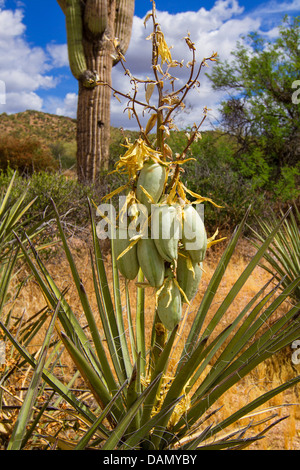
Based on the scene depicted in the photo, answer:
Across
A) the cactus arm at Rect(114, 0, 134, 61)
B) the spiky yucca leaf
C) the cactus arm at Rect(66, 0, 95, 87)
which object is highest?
the cactus arm at Rect(114, 0, 134, 61)

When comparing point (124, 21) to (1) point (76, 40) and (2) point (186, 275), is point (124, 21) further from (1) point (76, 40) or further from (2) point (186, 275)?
(2) point (186, 275)

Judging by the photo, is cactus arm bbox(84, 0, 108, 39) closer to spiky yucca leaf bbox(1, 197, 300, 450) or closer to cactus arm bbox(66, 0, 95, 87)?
cactus arm bbox(66, 0, 95, 87)

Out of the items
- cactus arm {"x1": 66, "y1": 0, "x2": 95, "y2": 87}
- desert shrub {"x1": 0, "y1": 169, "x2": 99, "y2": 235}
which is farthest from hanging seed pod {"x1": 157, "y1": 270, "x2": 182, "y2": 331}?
cactus arm {"x1": 66, "y1": 0, "x2": 95, "y2": 87}

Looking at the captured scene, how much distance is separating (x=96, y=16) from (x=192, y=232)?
6859 mm

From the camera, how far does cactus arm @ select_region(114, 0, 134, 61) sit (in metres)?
7.33

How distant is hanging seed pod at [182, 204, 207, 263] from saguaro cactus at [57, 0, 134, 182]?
5842 mm

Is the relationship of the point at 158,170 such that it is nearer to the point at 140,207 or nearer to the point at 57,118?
the point at 140,207

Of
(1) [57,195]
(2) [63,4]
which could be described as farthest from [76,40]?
(1) [57,195]

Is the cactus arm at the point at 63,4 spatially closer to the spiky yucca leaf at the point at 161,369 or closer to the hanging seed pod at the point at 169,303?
the spiky yucca leaf at the point at 161,369

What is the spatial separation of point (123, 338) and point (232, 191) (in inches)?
210

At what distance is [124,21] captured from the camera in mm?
7402

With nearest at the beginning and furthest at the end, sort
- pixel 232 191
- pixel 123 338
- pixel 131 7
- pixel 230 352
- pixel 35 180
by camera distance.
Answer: pixel 230 352 < pixel 123 338 < pixel 35 180 < pixel 232 191 < pixel 131 7

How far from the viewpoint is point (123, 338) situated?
113cm

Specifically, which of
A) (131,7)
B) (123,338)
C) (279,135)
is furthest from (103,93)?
(123,338)
